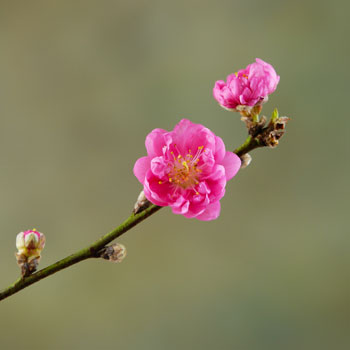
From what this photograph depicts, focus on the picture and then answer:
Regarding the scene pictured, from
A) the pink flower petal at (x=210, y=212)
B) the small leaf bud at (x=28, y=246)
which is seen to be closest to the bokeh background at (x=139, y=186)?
the small leaf bud at (x=28, y=246)

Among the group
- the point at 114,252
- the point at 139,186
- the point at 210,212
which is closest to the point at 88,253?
the point at 114,252

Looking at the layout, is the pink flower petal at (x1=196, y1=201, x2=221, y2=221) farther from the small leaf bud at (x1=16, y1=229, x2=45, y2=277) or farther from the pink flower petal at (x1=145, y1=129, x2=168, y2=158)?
the small leaf bud at (x1=16, y1=229, x2=45, y2=277)

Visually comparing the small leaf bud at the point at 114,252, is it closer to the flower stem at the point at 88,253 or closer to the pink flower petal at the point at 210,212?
the flower stem at the point at 88,253

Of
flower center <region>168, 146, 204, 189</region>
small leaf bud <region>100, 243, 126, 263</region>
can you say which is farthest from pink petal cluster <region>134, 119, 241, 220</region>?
small leaf bud <region>100, 243, 126, 263</region>

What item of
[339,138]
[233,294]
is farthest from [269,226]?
[339,138]

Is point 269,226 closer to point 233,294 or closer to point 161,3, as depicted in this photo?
point 233,294

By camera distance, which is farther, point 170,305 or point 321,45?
point 321,45
